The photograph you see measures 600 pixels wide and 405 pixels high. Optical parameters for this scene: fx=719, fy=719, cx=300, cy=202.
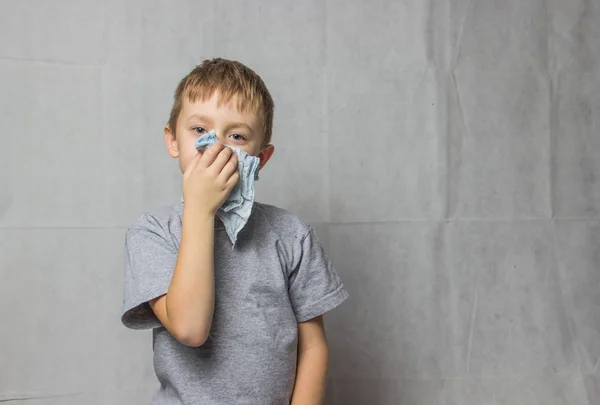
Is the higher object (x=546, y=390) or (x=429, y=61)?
(x=429, y=61)

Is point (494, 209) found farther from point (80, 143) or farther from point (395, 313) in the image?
point (80, 143)

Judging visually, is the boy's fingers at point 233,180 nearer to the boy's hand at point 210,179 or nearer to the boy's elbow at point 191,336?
the boy's hand at point 210,179

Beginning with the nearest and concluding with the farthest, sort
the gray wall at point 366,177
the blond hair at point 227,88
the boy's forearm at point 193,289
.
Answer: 1. the boy's forearm at point 193,289
2. the blond hair at point 227,88
3. the gray wall at point 366,177

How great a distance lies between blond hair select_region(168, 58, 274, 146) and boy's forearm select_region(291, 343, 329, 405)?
0.31 metres

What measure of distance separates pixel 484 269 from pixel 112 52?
91 cm

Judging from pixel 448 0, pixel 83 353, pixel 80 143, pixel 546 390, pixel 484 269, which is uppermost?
pixel 448 0

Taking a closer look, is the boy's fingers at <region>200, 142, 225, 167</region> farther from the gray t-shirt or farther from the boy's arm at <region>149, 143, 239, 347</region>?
the gray t-shirt

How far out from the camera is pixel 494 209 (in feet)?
5.15

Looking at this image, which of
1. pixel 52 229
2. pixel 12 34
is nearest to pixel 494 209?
pixel 52 229

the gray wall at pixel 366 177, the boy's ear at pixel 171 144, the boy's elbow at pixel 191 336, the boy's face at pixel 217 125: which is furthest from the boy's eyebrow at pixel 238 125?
the gray wall at pixel 366 177

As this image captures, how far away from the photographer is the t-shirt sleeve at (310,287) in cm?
103

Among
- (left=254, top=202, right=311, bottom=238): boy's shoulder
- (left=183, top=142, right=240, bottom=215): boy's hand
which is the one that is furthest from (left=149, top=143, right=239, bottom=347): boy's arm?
(left=254, top=202, right=311, bottom=238): boy's shoulder

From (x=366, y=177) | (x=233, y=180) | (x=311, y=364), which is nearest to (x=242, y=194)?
(x=233, y=180)

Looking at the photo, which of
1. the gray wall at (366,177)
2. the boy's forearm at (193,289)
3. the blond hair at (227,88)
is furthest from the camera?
the gray wall at (366,177)
